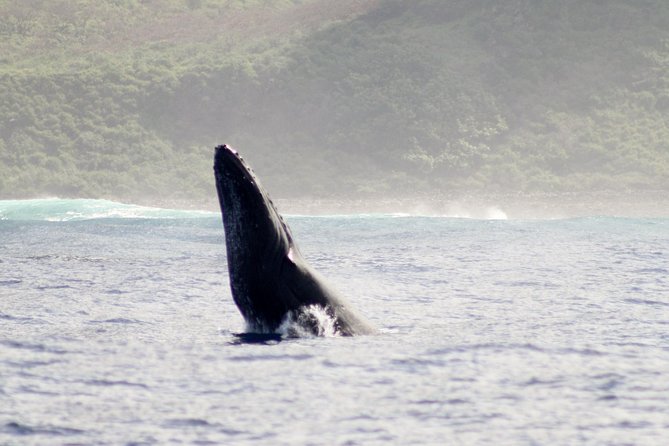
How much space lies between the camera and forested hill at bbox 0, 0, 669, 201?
5819 centimetres

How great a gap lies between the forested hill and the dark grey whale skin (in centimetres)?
4831

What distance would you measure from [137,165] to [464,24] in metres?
23.0

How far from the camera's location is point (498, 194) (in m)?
56.7

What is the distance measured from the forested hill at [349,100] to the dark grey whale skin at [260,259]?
48.3 metres

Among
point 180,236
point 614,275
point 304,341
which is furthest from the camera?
point 180,236

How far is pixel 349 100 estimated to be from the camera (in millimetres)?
63125

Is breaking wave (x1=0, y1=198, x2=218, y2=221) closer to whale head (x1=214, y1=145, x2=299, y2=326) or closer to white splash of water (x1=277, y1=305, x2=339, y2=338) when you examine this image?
white splash of water (x1=277, y1=305, x2=339, y2=338)

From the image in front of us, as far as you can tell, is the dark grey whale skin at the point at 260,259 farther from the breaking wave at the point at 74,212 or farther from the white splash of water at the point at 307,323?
the breaking wave at the point at 74,212

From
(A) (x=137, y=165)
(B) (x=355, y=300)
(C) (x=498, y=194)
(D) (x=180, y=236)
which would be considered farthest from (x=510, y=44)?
(B) (x=355, y=300)

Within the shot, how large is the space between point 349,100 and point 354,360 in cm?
5602

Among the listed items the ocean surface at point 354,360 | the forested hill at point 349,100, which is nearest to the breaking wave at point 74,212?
the forested hill at point 349,100

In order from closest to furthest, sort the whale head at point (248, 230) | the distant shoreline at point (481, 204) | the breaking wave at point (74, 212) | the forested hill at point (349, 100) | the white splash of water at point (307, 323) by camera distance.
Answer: the whale head at point (248, 230), the white splash of water at point (307, 323), the breaking wave at point (74, 212), the distant shoreline at point (481, 204), the forested hill at point (349, 100)

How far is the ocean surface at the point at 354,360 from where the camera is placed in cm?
589

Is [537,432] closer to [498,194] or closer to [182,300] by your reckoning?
[182,300]
